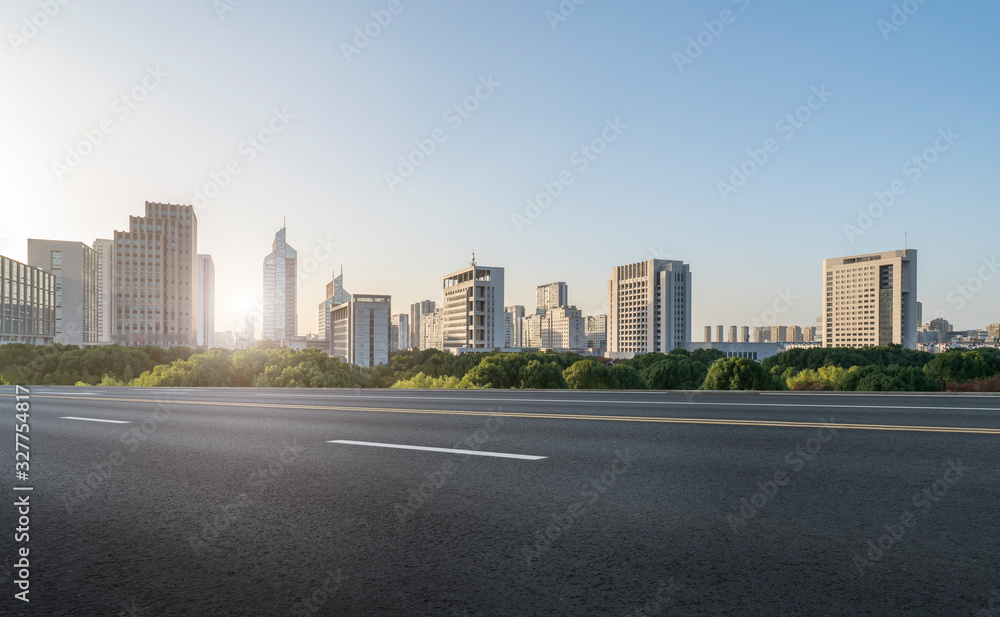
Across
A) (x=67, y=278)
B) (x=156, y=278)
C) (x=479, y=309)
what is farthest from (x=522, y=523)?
(x=156, y=278)

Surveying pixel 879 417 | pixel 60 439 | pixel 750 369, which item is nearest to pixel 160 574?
pixel 60 439

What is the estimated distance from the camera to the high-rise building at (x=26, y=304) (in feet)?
293

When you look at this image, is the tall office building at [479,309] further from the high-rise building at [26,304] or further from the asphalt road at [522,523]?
the asphalt road at [522,523]

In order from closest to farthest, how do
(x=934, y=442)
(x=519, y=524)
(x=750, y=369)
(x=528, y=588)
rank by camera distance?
(x=528, y=588) < (x=519, y=524) < (x=934, y=442) < (x=750, y=369)

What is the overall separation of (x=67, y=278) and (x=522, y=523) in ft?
465

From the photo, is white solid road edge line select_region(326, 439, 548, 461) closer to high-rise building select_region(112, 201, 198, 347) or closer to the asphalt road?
the asphalt road

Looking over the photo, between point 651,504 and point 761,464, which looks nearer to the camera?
point 651,504

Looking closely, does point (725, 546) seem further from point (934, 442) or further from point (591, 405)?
point (591, 405)

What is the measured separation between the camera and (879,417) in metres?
10.2

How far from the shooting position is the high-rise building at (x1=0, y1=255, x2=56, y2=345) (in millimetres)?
89438

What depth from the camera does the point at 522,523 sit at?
14.3 ft

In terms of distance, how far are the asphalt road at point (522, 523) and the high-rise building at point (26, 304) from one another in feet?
323

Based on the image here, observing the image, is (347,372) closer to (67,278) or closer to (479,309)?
(67,278)

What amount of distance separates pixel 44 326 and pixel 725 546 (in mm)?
128340
